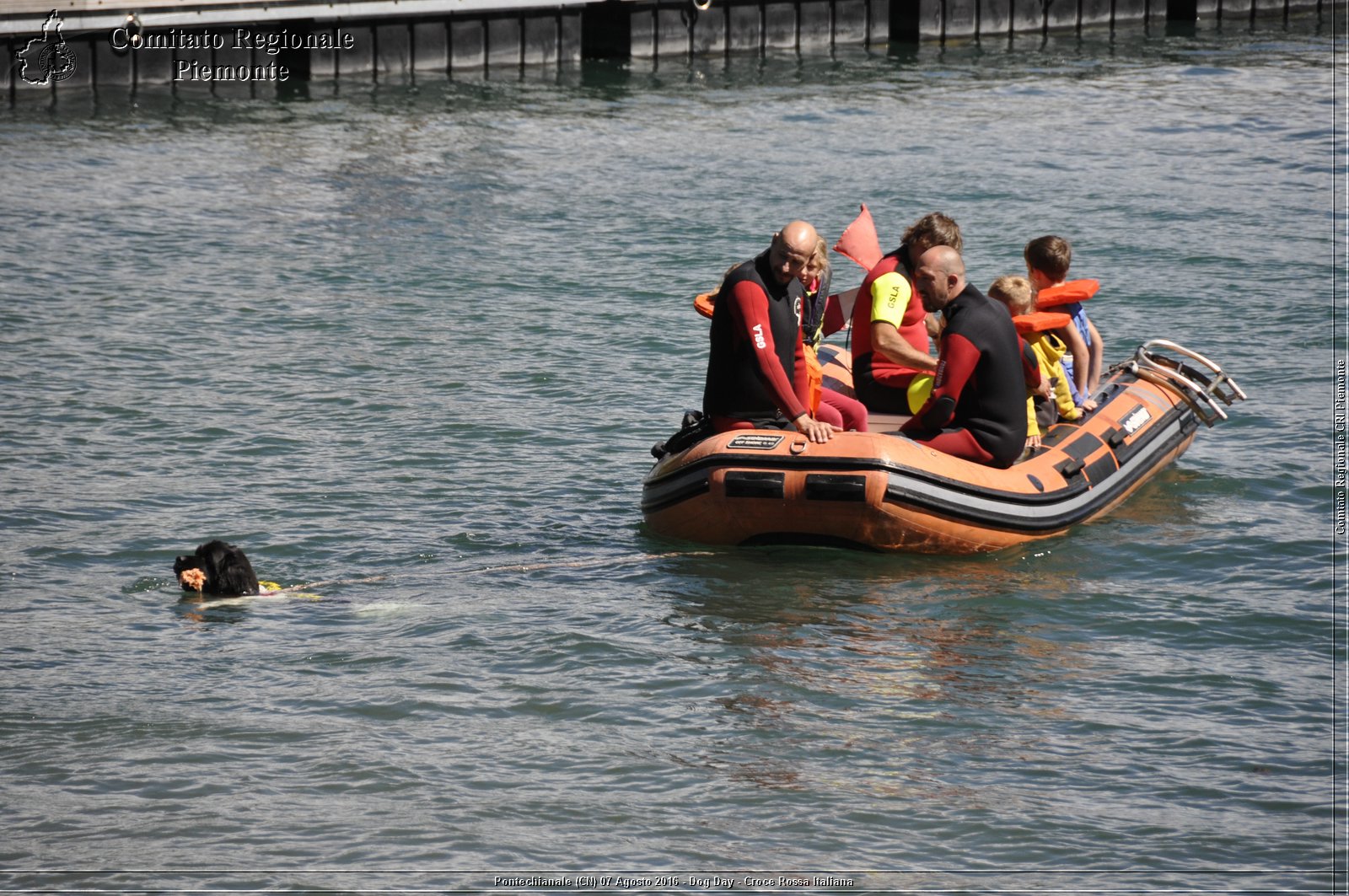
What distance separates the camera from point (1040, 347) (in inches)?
365

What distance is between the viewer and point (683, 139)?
21.6m

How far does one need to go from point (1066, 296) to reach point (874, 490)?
6.28ft

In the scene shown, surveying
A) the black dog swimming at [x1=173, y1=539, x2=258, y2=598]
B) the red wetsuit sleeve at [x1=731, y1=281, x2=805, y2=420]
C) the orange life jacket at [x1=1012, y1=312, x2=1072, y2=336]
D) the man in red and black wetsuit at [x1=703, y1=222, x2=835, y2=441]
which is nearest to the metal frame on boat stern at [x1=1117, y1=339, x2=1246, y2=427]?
the orange life jacket at [x1=1012, y1=312, x2=1072, y2=336]

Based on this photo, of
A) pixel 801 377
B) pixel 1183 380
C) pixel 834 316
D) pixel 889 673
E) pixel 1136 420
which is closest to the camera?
pixel 889 673

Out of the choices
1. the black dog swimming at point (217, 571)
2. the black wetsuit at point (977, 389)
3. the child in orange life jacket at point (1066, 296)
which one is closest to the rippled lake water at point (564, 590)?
the black dog swimming at point (217, 571)

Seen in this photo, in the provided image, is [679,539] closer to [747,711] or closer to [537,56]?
[747,711]

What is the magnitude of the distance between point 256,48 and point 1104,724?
20.2 metres

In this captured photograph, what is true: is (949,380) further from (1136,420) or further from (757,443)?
(1136,420)

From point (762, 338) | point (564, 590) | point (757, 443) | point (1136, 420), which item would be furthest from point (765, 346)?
point (1136, 420)

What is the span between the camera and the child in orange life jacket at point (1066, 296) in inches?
364

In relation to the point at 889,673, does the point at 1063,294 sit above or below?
above

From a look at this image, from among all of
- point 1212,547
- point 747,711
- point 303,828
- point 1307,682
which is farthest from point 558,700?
point 1212,547

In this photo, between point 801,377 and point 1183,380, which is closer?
point 801,377

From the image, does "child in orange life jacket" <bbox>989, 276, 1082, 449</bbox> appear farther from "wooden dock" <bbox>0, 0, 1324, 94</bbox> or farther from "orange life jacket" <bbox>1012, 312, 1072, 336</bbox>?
"wooden dock" <bbox>0, 0, 1324, 94</bbox>
